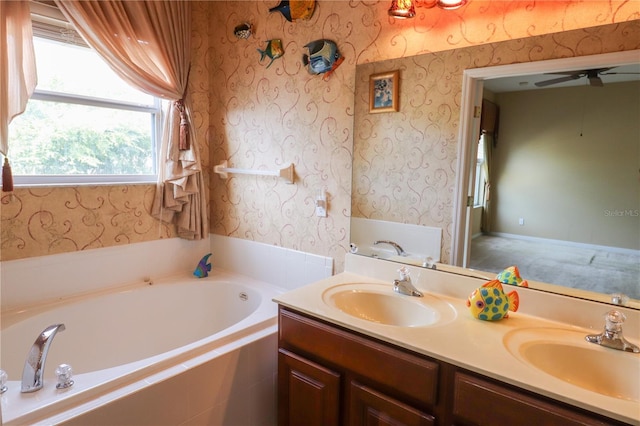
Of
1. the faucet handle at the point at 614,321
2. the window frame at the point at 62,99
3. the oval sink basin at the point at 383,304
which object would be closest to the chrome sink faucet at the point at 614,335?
the faucet handle at the point at 614,321

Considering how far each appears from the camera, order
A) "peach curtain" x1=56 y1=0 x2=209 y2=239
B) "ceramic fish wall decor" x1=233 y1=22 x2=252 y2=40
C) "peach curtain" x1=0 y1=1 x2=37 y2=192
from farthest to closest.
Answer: "ceramic fish wall decor" x1=233 y1=22 x2=252 y2=40, "peach curtain" x1=56 y1=0 x2=209 y2=239, "peach curtain" x1=0 y1=1 x2=37 y2=192

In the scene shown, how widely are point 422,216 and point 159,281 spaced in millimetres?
1740

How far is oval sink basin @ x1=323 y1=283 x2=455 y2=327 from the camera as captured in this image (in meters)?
1.45

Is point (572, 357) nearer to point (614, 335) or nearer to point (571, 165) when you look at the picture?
point (614, 335)

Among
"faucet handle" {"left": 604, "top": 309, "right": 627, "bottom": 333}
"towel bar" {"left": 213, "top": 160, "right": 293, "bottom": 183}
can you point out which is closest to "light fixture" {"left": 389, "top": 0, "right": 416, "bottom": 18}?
"towel bar" {"left": 213, "top": 160, "right": 293, "bottom": 183}

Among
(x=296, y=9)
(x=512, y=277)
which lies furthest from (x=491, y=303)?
(x=296, y=9)

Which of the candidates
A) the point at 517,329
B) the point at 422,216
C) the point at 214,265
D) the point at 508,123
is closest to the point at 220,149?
the point at 214,265

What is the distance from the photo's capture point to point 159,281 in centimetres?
241

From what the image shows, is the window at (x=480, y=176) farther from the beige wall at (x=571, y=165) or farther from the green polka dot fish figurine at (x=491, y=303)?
the green polka dot fish figurine at (x=491, y=303)

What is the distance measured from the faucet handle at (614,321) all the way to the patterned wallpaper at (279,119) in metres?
0.67

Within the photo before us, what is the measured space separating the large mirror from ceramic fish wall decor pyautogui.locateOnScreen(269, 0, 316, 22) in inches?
18.8

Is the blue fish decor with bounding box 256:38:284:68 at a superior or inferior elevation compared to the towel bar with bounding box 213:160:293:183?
superior

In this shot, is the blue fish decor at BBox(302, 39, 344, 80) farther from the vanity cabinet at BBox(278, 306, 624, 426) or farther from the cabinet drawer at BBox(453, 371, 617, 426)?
the cabinet drawer at BBox(453, 371, 617, 426)

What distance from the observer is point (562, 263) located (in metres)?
1.37
